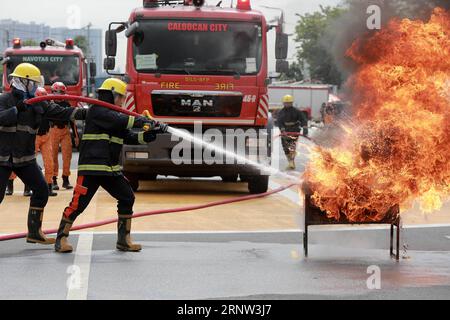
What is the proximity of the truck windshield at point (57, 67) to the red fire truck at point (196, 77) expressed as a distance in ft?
38.7

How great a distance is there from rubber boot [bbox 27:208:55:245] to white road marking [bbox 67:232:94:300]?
38cm

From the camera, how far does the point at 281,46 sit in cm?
1625

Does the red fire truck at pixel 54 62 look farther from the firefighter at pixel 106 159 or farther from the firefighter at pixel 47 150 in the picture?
the firefighter at pixel 106 159

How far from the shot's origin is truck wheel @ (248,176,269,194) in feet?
52.9

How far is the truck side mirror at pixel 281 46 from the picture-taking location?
53.1 ft

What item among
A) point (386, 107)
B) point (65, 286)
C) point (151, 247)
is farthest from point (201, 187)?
point (65, 286)

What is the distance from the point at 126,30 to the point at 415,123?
755 cm

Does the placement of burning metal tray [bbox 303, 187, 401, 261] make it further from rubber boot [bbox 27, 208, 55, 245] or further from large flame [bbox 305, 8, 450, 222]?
rubber boot [bbox 27, 208, 55, 245]

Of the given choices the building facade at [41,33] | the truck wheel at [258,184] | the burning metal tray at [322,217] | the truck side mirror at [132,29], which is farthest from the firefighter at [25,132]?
the building facade at [41,33]

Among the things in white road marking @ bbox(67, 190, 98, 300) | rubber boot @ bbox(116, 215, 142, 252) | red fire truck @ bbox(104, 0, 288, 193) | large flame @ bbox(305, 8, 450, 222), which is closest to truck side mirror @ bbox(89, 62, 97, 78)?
red fire truck @ bbox(104, 0, 288, 193)

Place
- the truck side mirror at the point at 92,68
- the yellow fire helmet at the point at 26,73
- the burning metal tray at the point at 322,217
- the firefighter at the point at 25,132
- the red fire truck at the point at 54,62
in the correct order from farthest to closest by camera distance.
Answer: the truck side mirror at the point at 92,68
the red fire truck at the point at 54,62
the yellow fire helmet at the point at 26,73
the firefighter at the point at 25,132
the burning metal tray at the point at 322,217

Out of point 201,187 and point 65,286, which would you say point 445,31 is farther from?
point 201,187

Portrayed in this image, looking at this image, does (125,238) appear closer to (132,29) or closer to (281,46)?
(132,29)
